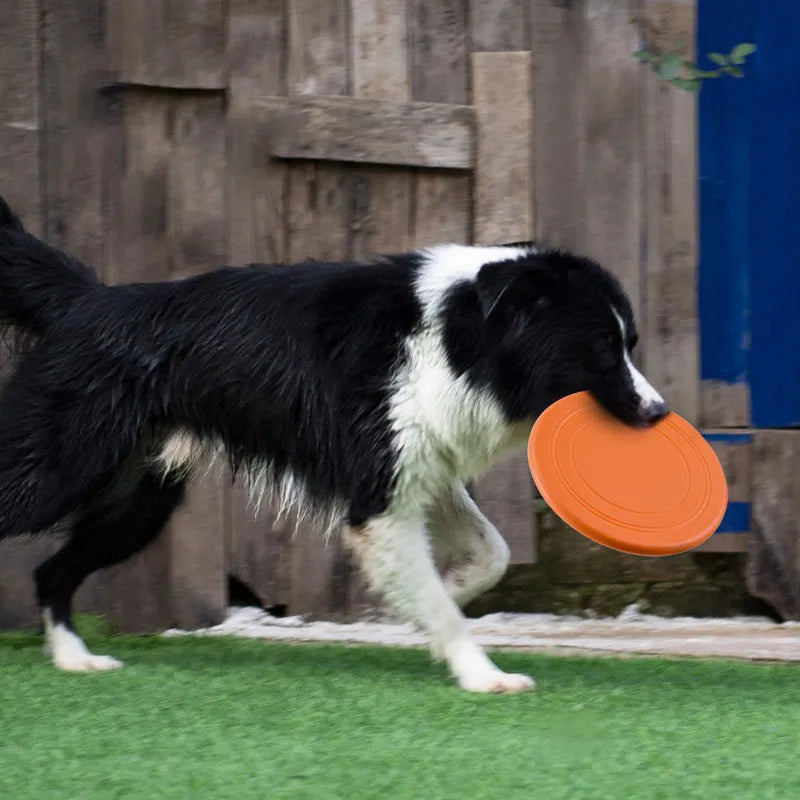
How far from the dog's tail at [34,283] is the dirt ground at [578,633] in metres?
1.35

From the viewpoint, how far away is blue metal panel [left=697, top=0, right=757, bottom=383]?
16.2 feet

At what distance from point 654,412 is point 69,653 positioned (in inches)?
75.4

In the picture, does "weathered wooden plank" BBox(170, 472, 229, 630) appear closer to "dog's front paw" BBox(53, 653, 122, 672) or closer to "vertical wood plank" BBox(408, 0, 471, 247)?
"dog's front paw" BBox(53, 653, 122, 672)

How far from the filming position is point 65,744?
119 inches

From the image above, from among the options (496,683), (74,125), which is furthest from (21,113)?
(496,683)

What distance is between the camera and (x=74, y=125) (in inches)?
186

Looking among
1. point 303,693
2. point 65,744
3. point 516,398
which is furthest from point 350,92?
point 65,744

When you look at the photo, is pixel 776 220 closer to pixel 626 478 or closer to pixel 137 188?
pixel 626 478

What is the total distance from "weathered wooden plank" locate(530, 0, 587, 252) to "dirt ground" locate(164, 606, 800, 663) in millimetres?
1414

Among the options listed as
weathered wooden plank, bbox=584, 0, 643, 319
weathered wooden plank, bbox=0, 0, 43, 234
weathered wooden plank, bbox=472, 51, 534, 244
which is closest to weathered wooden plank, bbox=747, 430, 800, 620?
weathered wooden plank, bbox=584, 0, 643, 319

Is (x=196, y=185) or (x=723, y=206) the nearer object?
(x=196, y=185)

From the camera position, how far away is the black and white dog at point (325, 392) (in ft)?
12.2

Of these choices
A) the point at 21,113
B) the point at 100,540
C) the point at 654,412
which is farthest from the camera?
the point at 21,113

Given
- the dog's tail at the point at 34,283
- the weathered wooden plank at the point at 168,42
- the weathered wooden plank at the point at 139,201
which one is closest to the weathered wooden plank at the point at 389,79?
the weathered wooden plank at the point at 168,42
